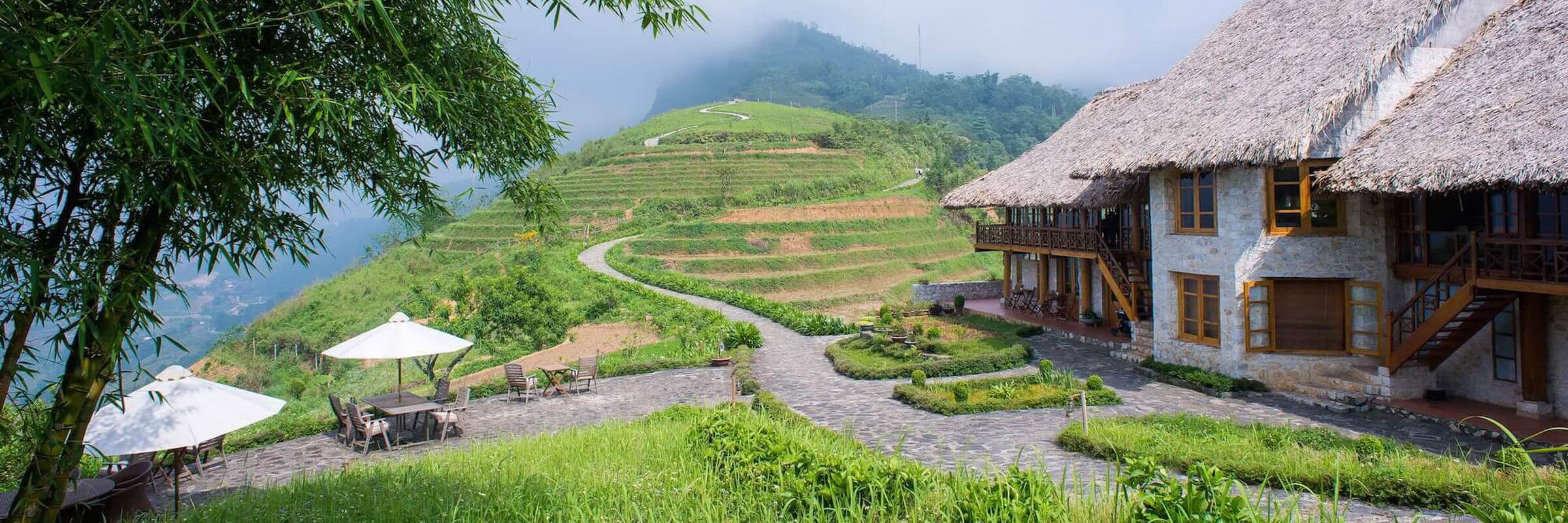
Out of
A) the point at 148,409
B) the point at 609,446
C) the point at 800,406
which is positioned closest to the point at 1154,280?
the point at 800,406

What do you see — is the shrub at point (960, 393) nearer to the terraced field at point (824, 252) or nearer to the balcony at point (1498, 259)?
the balcony at point (1498, 259)

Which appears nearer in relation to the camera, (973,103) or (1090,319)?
(1090,319)

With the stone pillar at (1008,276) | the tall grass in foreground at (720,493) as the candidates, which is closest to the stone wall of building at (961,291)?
the stone pillar at (1008,276)

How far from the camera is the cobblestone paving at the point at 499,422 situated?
1048 cm

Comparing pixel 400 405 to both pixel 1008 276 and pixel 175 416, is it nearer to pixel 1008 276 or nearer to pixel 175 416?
pixel 175 416

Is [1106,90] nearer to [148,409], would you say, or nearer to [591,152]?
[148,409]

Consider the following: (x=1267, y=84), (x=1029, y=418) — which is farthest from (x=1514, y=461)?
(x=1267, y=84)

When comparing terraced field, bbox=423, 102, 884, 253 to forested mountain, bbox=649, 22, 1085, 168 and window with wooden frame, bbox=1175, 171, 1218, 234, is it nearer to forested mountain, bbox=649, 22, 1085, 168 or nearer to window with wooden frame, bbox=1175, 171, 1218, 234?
forested mountain, bbox=649, 22, 1085, 168

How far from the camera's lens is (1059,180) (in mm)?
21125

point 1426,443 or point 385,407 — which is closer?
point 1426,443

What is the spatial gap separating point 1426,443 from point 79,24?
Result: 13941 millimetres

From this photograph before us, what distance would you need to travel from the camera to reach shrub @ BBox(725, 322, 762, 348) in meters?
21.8

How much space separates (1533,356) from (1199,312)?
4.60 meters

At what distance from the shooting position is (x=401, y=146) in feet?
18.5
